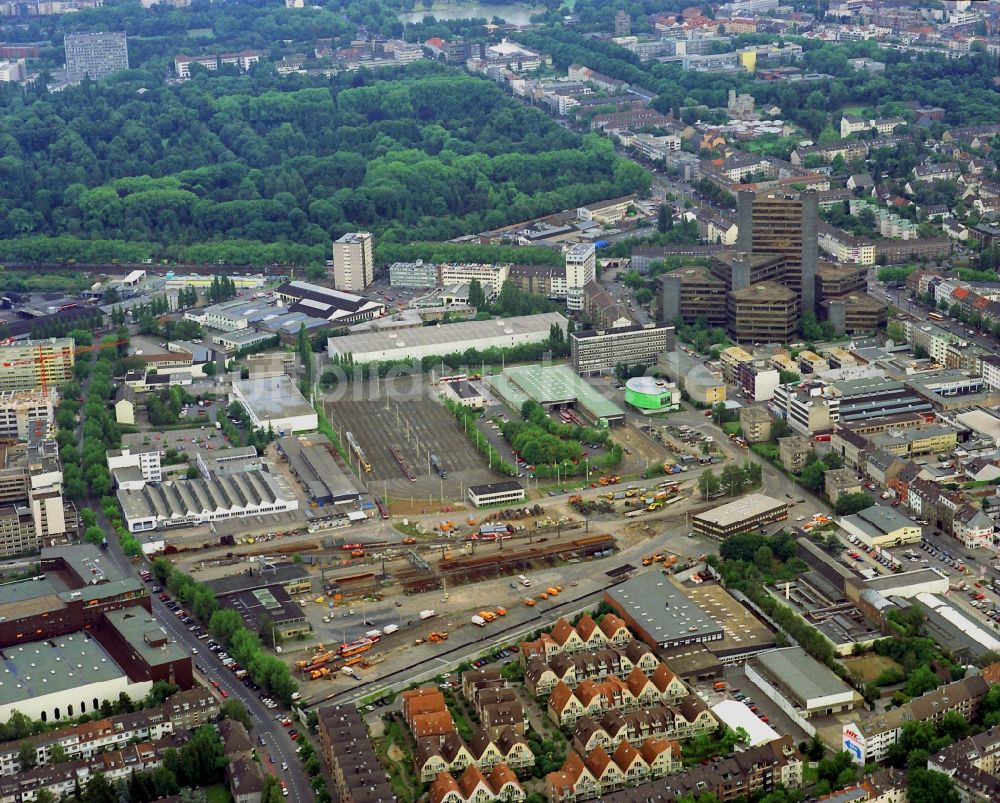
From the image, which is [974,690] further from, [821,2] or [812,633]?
[821,2]

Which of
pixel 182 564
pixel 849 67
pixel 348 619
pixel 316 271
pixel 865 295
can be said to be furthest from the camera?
pixel 849 67

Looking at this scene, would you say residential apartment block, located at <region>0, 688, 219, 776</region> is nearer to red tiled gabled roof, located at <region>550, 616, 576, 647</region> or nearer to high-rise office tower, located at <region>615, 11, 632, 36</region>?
red tiled gabled roof, located at <region>550, 616, 576, 647</region>

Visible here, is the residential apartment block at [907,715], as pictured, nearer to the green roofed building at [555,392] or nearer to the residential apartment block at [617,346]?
the green roofed building at [555,392]

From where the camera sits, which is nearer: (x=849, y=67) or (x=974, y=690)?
(x=974, y=690)

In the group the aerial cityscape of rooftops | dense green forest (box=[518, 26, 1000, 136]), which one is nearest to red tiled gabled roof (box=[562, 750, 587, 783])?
the aerial cityscape of rooftops

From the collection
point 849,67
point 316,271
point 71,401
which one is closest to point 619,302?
point 316,271

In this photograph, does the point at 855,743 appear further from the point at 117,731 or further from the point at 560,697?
the point at 117,731

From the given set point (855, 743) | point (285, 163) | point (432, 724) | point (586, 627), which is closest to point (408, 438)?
point (586, 627)
